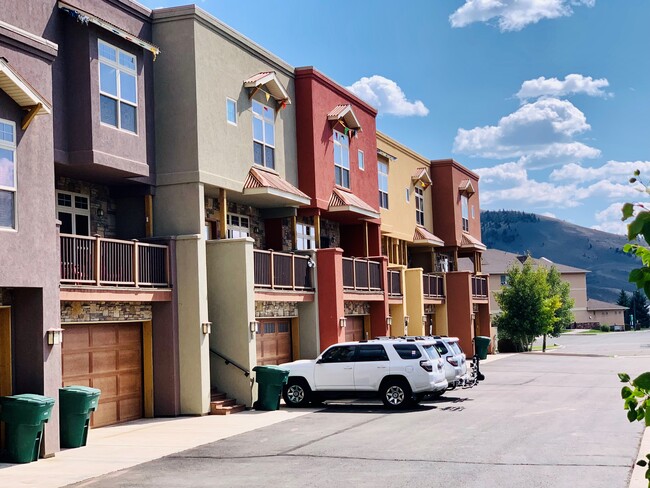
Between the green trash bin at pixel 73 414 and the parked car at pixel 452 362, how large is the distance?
34.4 feet

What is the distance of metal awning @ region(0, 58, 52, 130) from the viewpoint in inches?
583

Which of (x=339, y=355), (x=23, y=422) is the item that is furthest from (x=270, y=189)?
(x=23, y=422)

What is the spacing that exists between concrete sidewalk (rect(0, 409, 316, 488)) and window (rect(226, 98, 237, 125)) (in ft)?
27.3

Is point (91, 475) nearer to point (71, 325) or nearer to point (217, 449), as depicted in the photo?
point (217, 449)

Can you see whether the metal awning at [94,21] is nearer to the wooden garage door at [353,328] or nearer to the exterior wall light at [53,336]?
the exterior wall light at [53,336]

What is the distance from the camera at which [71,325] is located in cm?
1919

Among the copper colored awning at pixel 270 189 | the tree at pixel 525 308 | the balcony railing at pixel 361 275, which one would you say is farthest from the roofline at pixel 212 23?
the tree at pixel 525 308

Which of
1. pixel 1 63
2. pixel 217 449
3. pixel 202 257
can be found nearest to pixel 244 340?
pixel 202 257

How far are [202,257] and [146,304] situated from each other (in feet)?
6.14

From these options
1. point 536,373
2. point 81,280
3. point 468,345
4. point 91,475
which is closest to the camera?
point 91,475

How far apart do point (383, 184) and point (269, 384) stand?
59.3ft

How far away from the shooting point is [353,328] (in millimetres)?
33188

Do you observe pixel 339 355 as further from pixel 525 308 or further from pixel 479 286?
pixel 525 308

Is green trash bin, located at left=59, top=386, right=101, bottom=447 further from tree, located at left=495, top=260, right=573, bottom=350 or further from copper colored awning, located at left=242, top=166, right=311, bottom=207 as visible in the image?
tree, located at left=495, top=260, right=573, bottom=350
